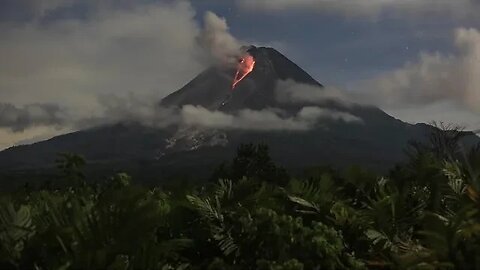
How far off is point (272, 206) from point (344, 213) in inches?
33.0

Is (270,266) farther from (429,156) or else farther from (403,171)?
(403,171)

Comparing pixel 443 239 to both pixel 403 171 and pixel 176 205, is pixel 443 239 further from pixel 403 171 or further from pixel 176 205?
pixel 403 171

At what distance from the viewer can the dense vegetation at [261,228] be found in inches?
181

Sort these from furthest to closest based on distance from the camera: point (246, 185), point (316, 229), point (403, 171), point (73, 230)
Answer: point (403, 171)
point (246, 185)
point (316, 229)
point (73, 230)

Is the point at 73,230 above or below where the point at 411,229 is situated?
above

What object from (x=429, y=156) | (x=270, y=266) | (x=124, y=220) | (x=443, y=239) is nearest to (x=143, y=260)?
(x=124, y=220)

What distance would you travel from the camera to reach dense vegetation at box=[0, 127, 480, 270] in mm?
4609

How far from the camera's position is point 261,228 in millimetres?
5945

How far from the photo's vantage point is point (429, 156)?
9.36 m

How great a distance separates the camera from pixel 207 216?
643 cm

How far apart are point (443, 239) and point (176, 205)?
3.19 m

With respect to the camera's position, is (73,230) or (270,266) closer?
(73,230)

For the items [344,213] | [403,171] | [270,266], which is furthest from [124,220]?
[403,171]

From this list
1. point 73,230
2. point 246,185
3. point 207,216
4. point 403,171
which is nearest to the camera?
point 73,230
